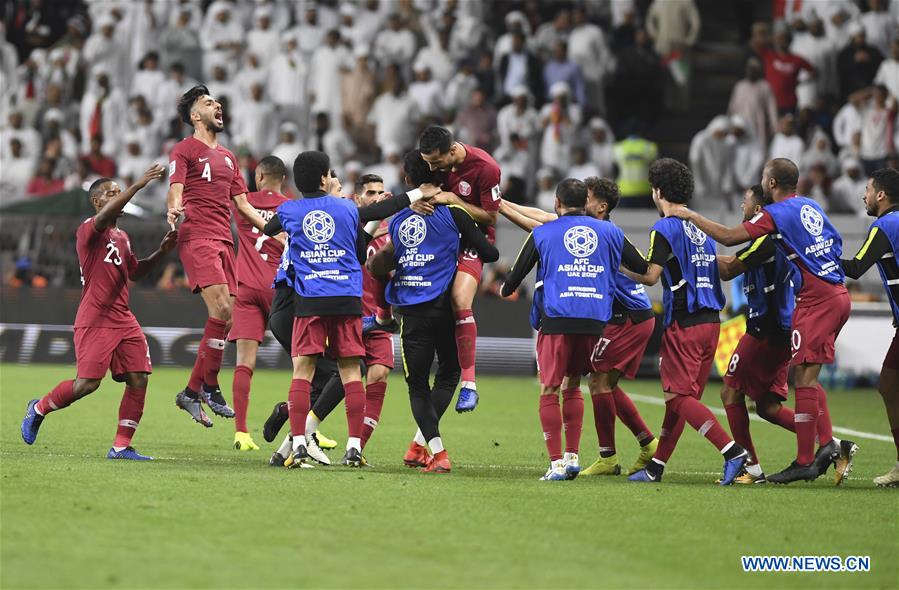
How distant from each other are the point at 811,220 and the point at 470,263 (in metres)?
2.43

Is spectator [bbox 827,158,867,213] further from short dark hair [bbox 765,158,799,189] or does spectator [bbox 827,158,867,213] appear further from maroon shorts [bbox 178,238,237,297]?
maroon shorts [bbox 178,238,237,297]

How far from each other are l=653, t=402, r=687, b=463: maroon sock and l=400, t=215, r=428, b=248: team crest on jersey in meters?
2.10

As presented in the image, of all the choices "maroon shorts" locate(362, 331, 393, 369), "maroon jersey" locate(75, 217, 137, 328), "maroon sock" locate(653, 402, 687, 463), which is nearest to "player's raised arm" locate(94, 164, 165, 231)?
"maroon jersey" locate(75, 217, 137, 328)

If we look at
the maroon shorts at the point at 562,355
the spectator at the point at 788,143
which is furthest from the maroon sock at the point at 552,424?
the spectator at the point at 788,143

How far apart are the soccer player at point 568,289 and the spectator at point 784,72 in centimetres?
1640

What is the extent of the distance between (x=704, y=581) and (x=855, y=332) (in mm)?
15269

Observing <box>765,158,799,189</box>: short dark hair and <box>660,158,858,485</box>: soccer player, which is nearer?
<box>660,158,858,485</box>: soccer player

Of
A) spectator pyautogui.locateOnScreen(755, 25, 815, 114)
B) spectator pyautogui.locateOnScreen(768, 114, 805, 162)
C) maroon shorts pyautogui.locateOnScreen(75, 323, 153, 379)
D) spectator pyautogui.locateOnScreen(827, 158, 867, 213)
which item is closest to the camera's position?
maroon shorts pyautogui.locateOnScreen(75, 323, 153, 379)

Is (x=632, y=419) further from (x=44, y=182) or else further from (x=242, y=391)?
(x=44, y=182)

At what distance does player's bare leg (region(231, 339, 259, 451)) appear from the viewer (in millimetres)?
11188

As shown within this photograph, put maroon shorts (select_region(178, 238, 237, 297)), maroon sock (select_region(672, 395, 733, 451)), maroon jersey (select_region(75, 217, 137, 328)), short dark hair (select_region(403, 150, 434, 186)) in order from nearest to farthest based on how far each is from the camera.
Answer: maroon sock (select_region(672, 395, 733, 451)) < short dark hair (select_region(403, 150, 434, 186)) < maroon jersey (select_region(75, 217, 137, 328)) < maroon shorts (select_region(178, 238, 237, 297))

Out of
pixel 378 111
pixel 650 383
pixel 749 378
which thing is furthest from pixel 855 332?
pixel 749 378

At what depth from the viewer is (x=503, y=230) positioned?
22.7m

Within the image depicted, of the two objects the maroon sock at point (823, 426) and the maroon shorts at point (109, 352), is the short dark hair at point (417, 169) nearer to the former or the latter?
the maroon shorts at point (109, 352)
